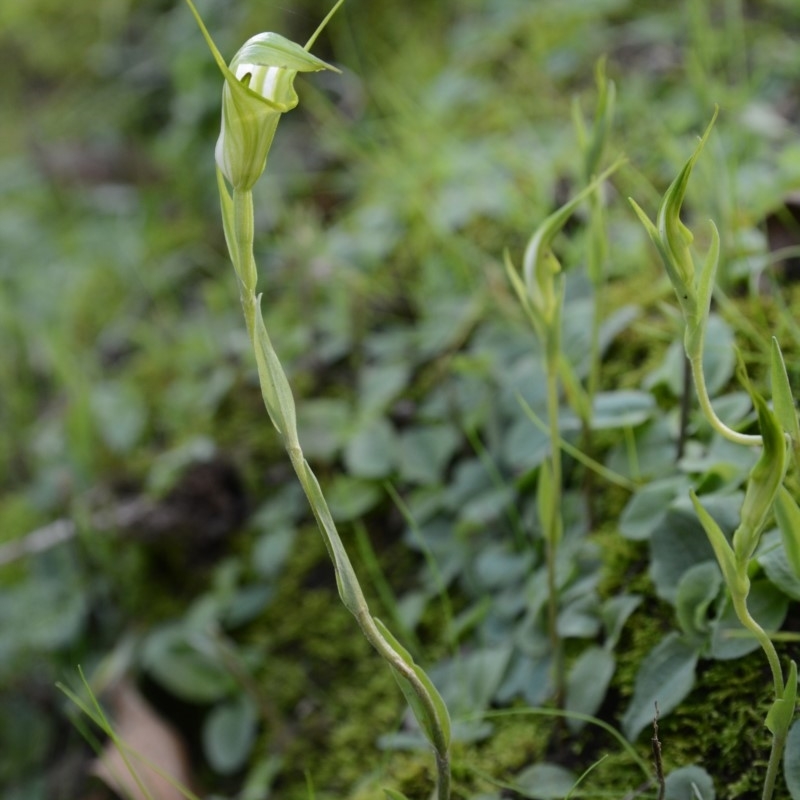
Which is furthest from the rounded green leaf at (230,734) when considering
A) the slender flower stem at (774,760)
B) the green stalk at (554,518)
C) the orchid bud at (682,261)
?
the orchid bud at (682,261)

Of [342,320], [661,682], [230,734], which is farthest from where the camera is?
[342,320]

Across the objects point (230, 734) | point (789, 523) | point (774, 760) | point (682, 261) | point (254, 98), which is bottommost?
point (230, 734)

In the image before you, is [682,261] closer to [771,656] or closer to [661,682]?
[771,656]

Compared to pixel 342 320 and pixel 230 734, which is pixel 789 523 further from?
pixel 342 320

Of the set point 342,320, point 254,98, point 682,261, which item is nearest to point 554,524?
point 682,261

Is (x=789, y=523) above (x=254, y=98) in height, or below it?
below

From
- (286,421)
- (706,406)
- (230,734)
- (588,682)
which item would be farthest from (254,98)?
(230,734)

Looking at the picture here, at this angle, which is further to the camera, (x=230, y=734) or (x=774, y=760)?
(x=230, y=734)

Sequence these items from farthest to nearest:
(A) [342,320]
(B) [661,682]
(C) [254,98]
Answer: (A) [342,320] → (B) [661,682] → (C) [254,98]
